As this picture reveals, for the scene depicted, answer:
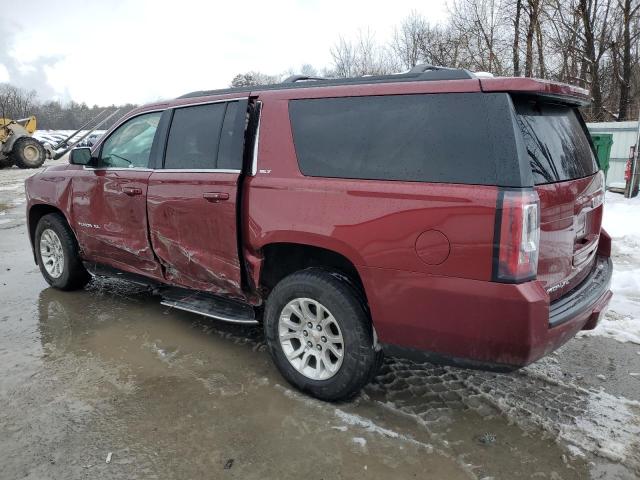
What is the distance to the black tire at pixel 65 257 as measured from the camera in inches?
199

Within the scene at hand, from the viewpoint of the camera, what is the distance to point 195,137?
3.82 m

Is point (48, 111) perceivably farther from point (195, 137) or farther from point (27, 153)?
point (195, 137)

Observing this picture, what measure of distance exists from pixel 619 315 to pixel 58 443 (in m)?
4.47

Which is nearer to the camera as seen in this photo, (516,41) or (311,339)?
(311,339)

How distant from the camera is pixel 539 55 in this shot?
16469 mm

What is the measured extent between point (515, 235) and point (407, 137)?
778 mm

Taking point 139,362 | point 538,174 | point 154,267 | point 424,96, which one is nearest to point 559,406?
point 538,174

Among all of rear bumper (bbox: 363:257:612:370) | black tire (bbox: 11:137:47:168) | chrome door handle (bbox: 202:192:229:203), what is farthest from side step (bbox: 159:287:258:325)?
black tire (bbox: 11:137:47:168)

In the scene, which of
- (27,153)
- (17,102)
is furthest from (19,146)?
(17,102)

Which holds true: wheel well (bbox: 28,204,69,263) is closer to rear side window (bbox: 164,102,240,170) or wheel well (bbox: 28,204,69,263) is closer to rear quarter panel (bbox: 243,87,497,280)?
rear side window (bbox: 164,102,240,170)

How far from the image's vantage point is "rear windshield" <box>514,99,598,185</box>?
2546 millimetres

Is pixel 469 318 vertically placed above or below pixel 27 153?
below

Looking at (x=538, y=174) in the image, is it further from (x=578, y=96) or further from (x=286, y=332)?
(x=286, y=332)

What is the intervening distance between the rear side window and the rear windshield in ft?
5.99
